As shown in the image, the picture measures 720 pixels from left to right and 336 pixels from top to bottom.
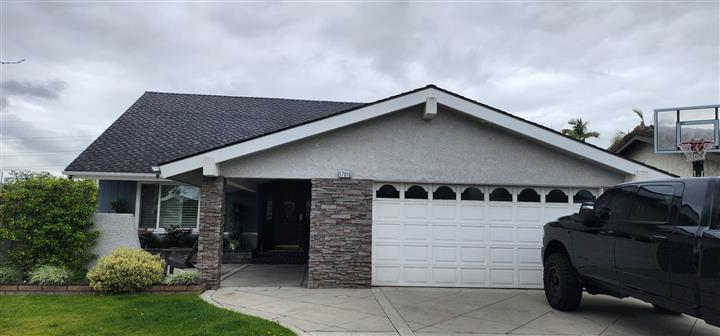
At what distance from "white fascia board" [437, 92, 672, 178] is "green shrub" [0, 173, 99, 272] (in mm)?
7834

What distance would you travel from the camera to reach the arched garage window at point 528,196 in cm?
1006

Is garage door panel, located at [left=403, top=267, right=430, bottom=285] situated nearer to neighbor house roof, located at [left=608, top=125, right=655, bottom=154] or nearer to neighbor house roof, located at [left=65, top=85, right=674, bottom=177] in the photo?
neighbor house roof, located at [left=65, top=85, right=674, bottom=177]

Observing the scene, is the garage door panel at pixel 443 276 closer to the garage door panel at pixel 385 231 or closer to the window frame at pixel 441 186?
the garage door panel at pixel 385 231

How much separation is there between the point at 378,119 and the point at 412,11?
12.2 feet

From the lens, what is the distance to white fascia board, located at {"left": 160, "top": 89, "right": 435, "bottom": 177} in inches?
352

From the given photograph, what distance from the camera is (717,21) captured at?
42.0 feet

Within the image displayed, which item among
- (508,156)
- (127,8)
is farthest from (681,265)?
(127,8)

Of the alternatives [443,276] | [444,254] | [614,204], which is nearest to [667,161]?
[444,254]

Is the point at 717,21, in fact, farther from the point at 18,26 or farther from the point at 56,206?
the point at 18,26

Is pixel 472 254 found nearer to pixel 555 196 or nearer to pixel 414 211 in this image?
pixel 414 211

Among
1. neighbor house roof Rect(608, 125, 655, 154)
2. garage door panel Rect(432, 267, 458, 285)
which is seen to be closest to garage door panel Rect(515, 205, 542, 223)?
garage door panel Rect(432, 267, 458, 285)

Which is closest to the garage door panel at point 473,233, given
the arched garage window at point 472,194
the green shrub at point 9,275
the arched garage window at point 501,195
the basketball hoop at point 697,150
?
the arched garage window at point 472,194

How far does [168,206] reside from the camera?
1451 cm

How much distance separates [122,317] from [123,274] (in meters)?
1.80
